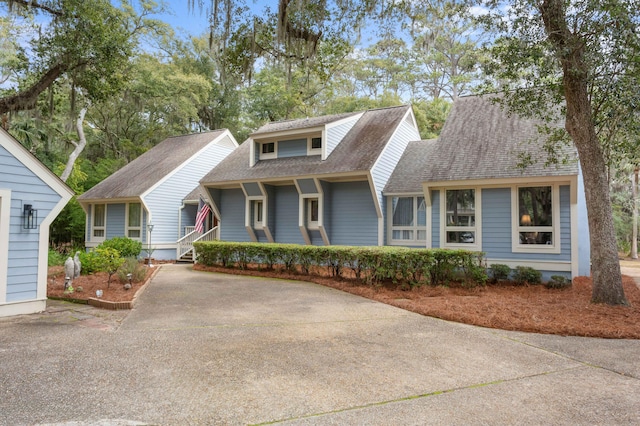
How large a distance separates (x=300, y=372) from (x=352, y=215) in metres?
10.3

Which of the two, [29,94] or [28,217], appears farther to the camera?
[29,94]

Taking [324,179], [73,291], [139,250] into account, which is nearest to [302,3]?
[324,179]

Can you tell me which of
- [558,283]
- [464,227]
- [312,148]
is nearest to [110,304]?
[464,227]

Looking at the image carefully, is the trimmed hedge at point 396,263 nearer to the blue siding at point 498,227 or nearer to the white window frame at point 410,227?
the blue siding at point 498,227

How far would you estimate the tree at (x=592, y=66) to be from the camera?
7047mm

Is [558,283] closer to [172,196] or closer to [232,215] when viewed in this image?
[232,215]

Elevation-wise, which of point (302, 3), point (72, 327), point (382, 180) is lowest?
point (72, 327)

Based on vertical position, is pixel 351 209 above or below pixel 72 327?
above

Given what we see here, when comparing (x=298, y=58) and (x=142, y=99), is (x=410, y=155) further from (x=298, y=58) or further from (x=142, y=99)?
(x=142, y=99)

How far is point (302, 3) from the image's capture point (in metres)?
8.34

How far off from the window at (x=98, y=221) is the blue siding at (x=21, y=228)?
523 inches

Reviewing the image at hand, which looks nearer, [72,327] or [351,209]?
[72,327]

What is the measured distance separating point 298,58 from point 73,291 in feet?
24.0

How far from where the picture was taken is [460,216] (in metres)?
11.6
